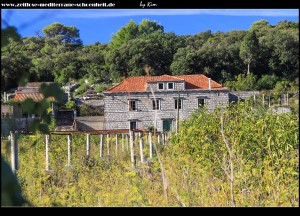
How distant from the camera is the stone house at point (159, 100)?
21906mm

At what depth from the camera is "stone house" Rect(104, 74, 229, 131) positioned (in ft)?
71.9

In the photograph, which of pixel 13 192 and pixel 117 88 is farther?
pixel 117 88

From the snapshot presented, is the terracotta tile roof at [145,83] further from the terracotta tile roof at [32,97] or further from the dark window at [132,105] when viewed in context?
the terracotta tile roof at [32,97]

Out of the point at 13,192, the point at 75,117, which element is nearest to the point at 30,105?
the point at 13,192

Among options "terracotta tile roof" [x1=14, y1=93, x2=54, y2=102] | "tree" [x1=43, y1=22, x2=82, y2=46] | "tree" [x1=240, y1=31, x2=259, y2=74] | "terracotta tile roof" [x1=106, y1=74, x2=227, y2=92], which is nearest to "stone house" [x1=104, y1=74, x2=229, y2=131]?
"terracotta tile roof" [x1=106, y1=74, x2=227, y2=92]

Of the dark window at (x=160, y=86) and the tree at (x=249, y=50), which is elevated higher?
the tree at (x=249, y=50)

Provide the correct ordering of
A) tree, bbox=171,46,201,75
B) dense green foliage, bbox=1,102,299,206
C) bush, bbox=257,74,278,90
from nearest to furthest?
dense green foliage, bbox=1,102,299,206 < tree, bbox=171,46,201,75 < bush, bbox=257,74,278,90

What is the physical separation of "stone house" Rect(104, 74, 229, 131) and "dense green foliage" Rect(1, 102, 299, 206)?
14.7 meters

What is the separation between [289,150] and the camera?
4.35 m

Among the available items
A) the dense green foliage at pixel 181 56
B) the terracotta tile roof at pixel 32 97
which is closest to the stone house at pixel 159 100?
the dense green foliage at pixel 181 56

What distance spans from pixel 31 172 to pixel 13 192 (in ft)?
14.0

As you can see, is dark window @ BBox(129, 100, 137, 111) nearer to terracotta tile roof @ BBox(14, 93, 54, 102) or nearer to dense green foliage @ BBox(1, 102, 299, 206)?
dense green foliage @ BBox(1, 102, 299, 206)

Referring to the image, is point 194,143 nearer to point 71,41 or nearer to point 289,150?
point 289,150

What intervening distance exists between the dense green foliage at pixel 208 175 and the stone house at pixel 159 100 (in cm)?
1470
